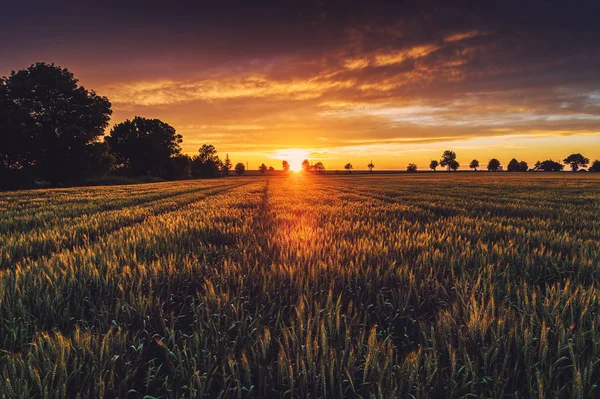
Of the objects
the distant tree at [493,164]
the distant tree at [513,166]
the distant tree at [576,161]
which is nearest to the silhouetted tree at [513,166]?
the distant tree at [513,166]

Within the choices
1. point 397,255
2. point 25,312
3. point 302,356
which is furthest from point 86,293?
point 397,255

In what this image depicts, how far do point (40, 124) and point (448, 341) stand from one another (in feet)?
171

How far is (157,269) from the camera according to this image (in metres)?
2.79

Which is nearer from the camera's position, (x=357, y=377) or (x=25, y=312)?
(x=357, y=377)

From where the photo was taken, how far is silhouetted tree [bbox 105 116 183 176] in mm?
75875

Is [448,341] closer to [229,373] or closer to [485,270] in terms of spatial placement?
[229,373]

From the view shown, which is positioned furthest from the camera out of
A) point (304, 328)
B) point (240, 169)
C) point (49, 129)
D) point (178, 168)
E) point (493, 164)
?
point (240, 169)

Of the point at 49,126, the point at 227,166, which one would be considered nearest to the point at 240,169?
the point at 227,166

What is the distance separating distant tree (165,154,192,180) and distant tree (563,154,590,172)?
21658cm

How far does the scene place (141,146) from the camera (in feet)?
A: 250

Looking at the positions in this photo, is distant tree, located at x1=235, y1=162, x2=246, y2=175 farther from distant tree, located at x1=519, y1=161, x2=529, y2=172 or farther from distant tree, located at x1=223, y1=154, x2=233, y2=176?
distant tree, located at x1=519, y1=161, x2=529, y2=172

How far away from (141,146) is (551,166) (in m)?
196

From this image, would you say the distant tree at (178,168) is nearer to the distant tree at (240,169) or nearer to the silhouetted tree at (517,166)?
the distant tree at (240,169)

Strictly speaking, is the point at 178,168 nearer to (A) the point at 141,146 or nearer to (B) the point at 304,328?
(A) the point at 141,146
